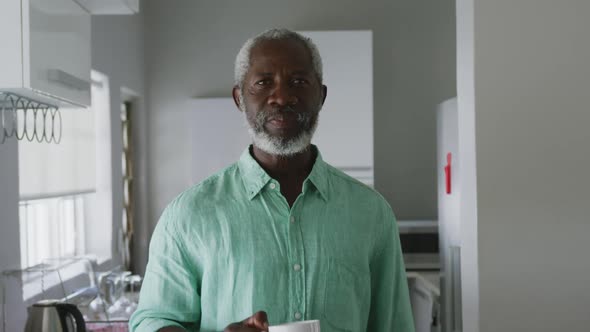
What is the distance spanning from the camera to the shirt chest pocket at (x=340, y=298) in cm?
119

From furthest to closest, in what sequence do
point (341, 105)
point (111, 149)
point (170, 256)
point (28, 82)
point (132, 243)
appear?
1. point (132, 243)
2. point (341, 105)
3. point (111, 149)
4. point (28, 82)
5. point (170, 256)

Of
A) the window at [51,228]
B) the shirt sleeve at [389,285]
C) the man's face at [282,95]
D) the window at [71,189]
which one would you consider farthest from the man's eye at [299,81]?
the window at [51,228]

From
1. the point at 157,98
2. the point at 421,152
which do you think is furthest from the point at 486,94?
the point at 157,98

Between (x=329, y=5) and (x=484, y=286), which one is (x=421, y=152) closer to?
(x=329, y=5)

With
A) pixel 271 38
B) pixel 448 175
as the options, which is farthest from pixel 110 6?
pixel 448 175

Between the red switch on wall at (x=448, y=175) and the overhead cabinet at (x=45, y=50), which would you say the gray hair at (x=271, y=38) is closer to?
the overhead cabinet at (x=45, y=50)

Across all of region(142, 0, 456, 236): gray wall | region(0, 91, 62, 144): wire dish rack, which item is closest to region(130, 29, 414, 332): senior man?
region(0, 91, 62, 144): wire dish rack

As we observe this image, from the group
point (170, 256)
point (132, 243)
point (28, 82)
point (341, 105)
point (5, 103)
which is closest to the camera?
point (170, 256)

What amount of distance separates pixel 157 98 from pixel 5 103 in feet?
10.1

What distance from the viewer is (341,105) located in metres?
4.77

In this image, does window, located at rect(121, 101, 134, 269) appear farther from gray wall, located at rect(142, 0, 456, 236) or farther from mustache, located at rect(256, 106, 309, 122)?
mustache, located at rect(256, 106, 309, 122)

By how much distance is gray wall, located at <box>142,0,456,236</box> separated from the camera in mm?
5355

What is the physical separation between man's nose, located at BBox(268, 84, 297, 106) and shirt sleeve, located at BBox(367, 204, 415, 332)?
25 centimetres

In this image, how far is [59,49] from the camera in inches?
81.4
